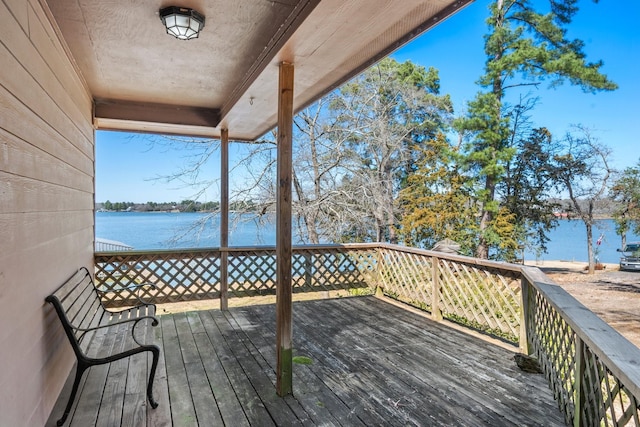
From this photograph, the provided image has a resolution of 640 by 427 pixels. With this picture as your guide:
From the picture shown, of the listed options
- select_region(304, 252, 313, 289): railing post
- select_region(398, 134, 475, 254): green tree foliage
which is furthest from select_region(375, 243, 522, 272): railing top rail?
select_region(398, 134, 475, 254): green tree foliage

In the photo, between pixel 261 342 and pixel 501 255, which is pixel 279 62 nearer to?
pixel 261 342

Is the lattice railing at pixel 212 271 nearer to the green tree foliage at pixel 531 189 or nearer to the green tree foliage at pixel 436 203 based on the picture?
the green tree foliage at pixel 436 203

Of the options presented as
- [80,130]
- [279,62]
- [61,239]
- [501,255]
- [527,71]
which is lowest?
[501,255]

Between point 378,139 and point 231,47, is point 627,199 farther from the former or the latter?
point 231,47

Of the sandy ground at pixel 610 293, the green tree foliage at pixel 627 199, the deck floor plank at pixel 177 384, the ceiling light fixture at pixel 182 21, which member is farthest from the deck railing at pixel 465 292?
the green tree foliage at pixel 627 199

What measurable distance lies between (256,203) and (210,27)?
6.87 metres

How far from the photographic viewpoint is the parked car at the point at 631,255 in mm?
14048

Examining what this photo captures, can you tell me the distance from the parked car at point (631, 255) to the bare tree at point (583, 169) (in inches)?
103

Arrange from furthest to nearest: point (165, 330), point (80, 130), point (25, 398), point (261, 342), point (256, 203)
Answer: point (256, 203)
point (165, 330)
point (261, 342)
point (80, 130)
point (25, 398)

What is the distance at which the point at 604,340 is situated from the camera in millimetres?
1496

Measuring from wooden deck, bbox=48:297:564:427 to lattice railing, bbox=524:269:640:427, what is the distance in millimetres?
213

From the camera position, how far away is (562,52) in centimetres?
1112

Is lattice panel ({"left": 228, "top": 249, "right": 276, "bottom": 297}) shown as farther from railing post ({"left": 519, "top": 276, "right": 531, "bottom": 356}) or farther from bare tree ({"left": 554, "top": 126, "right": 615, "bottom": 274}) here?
bare tree ({"left": 554, "top": 126, "right": 615, "bottom": 274})

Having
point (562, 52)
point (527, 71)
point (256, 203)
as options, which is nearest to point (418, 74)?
point (527, 71)
